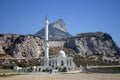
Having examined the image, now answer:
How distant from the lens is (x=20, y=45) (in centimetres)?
16512

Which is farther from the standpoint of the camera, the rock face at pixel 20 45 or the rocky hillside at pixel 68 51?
the rock face at pixel 20 45

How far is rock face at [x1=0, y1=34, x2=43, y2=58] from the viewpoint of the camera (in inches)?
6437

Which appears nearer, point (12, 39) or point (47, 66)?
point (47, 66)

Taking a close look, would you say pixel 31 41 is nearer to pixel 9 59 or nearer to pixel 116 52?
pixel 9 59

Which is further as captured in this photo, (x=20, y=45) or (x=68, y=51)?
(x=68, y=51)

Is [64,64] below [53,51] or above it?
below

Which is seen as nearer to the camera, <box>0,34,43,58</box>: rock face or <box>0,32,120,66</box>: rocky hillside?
<box>0,32,120,66</box>: rocky hillside

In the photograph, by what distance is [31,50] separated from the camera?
544ft

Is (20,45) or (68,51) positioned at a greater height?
(20,45)

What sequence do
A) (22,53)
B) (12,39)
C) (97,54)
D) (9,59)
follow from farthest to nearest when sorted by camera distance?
(97,54) → (12,39) → (22,53) → (9,59)

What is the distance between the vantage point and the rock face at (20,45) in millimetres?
163500

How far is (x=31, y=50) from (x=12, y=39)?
1744 cm

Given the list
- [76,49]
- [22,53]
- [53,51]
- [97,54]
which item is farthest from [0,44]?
[97,54]

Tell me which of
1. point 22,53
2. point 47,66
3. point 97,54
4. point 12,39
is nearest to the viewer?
point 47,66
